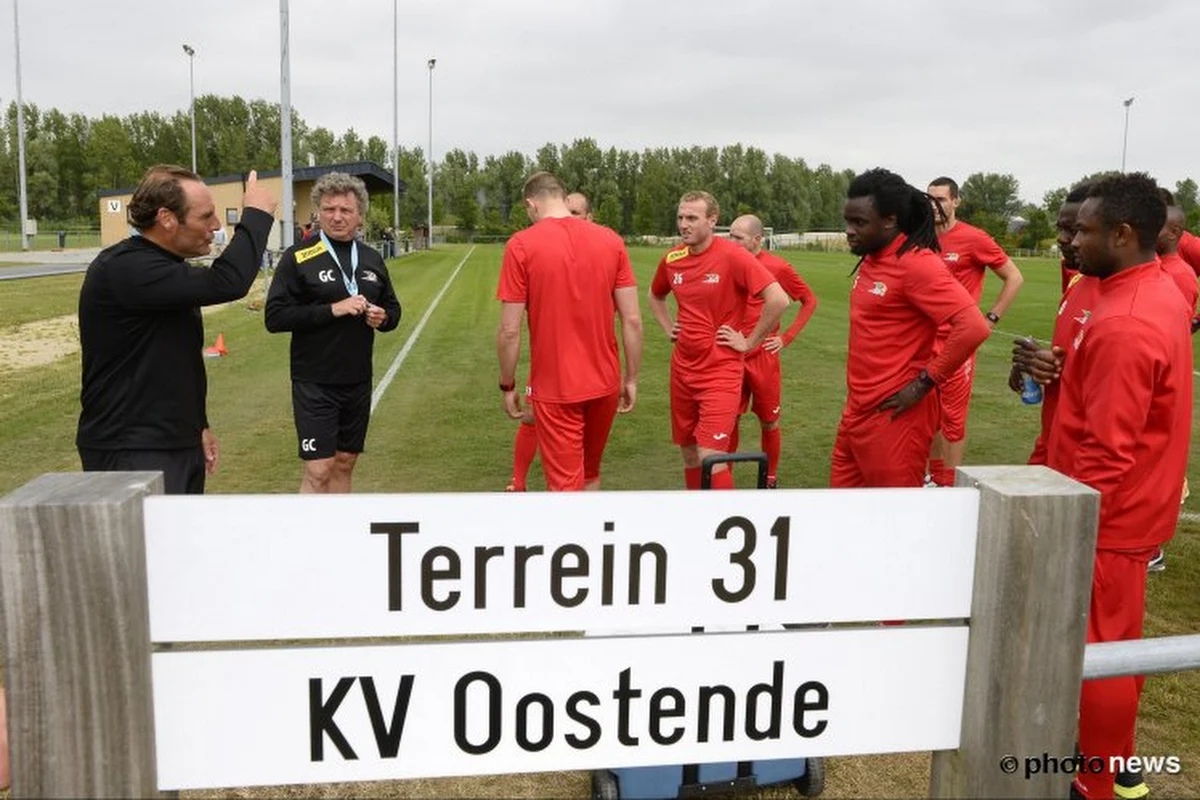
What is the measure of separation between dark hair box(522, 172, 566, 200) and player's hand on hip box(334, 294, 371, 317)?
1.04 m

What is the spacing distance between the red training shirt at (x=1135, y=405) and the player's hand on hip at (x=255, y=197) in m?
2.71

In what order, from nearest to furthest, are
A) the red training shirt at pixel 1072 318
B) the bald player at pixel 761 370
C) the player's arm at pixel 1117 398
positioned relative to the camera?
the player's arm at pixel 1117 398, the red training shirt at pixel 1072 318, the bald player at pixel 761 370

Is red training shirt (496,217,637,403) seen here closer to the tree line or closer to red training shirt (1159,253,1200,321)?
red training shirt (1159,253,1200,321)

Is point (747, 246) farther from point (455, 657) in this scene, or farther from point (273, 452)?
point (455, 657)

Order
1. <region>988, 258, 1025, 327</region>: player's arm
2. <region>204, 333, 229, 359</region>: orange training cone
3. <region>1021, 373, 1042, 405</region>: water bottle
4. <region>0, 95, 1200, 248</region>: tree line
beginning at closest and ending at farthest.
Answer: <region>1021, 373, 1042, 405</region>: water bottle, <region>988, 258, 1025, 327</region>: player's arm, <region>204, 333, 229, 359</region>: orange training cone, <region>0, 95, 1200, 248</region>: tree line

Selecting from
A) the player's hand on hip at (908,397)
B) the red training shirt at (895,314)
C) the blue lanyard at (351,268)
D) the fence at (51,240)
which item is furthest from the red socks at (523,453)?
the fence at (51,240)

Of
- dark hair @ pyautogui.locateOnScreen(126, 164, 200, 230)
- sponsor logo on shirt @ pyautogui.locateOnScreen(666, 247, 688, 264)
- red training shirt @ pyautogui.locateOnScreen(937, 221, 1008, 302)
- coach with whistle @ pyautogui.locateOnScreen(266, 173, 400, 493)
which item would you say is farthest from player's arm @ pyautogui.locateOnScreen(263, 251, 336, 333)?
red training shirt @ pyautogui.locateOnScreen(937, 221, 1008, 302)

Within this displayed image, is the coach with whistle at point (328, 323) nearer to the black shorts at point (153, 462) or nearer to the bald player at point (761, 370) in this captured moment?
the black shorts at point (153, 462)

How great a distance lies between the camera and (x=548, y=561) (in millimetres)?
1652

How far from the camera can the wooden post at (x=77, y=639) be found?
1.49 metres

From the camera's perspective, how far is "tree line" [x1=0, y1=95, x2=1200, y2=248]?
88.6 meters

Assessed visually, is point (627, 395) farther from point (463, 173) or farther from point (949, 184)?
point (463, 173)

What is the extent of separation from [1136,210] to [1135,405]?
0.64m

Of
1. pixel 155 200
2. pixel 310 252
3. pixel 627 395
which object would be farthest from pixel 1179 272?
pixel 155 200
